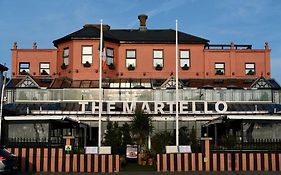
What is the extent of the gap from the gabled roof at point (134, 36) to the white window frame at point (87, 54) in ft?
3.18

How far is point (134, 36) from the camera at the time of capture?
4722cm

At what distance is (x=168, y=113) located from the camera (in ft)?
122

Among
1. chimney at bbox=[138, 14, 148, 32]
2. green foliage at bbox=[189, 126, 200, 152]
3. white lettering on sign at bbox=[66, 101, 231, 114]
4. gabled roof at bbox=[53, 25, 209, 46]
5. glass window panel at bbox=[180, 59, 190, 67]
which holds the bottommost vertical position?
green foliage at bbox=[189, 126, 200, 152]

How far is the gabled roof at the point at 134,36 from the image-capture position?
144 feet

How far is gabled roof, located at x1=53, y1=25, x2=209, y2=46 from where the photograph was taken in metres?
43.8

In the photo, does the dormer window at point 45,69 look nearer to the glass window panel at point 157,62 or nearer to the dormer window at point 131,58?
the dormer window at point 131,58

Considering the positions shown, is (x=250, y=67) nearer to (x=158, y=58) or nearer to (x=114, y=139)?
(x=158, y=58)

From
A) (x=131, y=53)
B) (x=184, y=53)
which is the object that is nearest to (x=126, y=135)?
A: (x=131, y=53)

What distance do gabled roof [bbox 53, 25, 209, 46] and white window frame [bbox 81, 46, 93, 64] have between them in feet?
3.18

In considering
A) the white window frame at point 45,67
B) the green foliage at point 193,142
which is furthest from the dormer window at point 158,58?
the green foliage at point 193,142

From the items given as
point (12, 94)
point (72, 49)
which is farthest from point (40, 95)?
point (72, 49)

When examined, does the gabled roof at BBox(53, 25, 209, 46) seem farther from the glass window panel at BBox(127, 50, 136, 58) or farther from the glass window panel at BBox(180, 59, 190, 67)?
the glass window panel at BBox(180, 59, 190, 67)

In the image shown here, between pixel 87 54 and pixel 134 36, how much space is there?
20.5 ft

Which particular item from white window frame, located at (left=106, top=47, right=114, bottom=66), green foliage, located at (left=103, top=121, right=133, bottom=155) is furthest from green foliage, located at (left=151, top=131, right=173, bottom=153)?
white window frame, located at (left=106, top=47, right=114, bottom=66)
